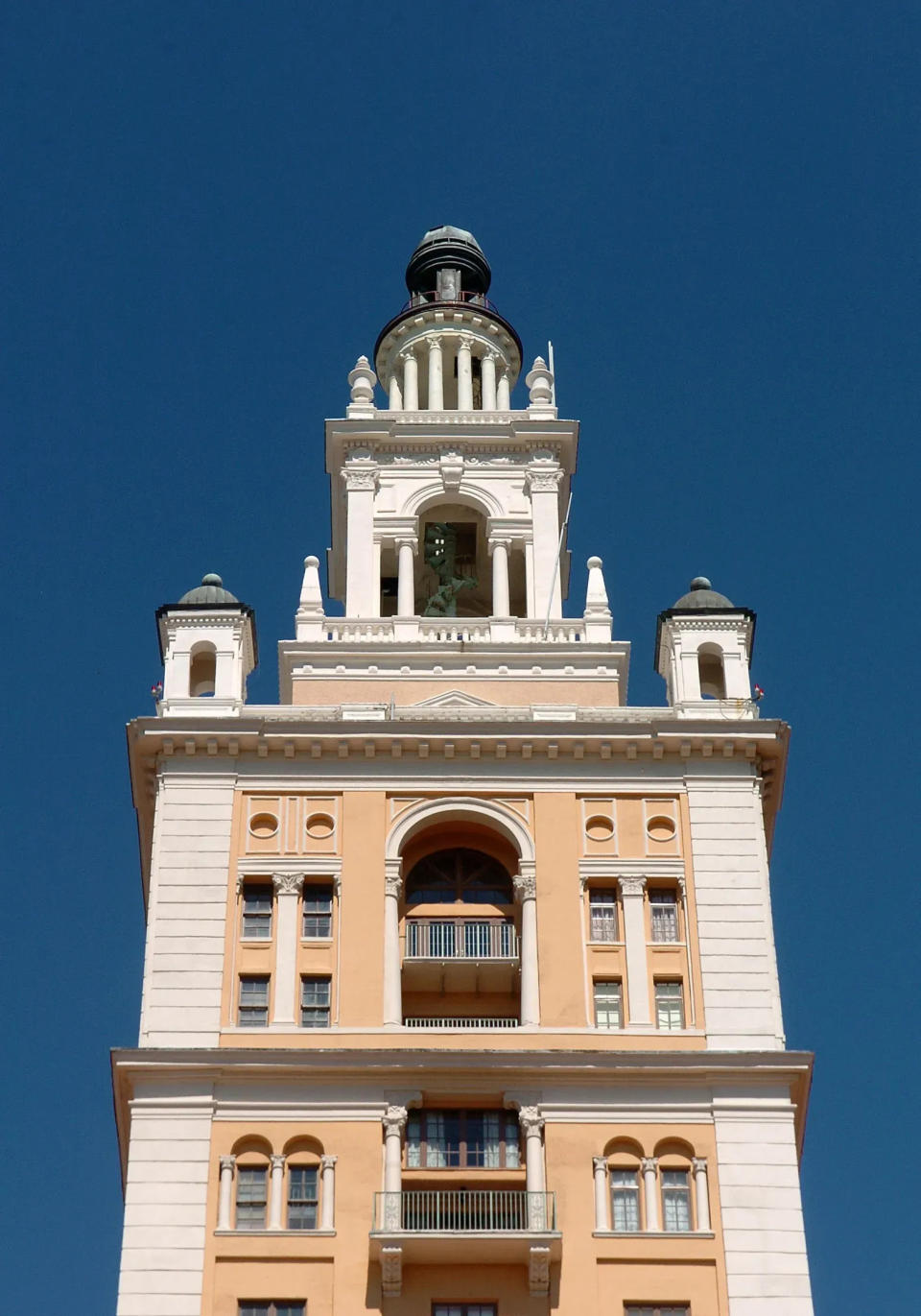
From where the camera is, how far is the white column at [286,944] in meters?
58.8

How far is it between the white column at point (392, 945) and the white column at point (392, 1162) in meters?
2.26

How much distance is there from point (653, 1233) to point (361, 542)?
22.0m

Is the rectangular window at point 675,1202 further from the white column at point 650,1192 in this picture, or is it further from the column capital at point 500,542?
the column capital at point 500,542

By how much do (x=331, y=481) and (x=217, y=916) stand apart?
17.8 m

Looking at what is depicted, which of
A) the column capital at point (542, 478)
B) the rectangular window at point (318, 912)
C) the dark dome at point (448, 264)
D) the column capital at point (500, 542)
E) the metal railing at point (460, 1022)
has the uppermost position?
the dark dome at point (448, 264)

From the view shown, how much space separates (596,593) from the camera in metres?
69.6

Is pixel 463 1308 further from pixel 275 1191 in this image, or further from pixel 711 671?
pixel 711 671

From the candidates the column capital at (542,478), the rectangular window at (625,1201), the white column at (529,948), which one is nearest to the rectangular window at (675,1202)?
the rectangular window at (625,1201)

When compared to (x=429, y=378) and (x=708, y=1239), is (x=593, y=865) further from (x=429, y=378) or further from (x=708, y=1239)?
(x=429, y=378)

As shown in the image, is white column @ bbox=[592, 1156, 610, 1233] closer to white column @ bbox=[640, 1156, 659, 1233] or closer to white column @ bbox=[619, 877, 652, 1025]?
white column @ bbox=[640, 1156, 659, 1233]

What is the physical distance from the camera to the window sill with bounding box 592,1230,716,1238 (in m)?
55.5

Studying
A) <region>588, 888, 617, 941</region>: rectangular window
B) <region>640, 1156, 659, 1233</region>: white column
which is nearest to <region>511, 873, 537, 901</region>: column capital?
<region>588, 888, 617, 941</region>: rectangular window

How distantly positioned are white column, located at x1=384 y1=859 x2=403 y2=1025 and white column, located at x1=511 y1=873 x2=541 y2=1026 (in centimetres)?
243

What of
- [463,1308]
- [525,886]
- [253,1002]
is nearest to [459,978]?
[525,886]
